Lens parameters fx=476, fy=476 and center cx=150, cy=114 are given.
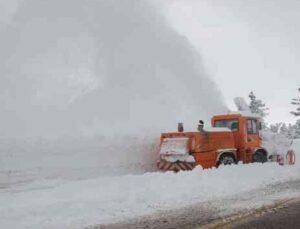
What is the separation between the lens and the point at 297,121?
6556 centimetres

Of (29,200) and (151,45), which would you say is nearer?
(29,200)

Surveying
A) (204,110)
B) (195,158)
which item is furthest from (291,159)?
(204,110)

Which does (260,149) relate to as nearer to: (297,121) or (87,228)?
(87,228)

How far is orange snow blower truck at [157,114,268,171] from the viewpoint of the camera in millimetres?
17172

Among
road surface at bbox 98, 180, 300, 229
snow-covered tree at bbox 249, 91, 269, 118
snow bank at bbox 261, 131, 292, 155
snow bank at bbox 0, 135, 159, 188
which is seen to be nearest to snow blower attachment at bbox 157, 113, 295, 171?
snow bank at bbox 261, 131, 292, 155

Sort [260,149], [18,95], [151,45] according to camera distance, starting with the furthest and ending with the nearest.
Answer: [151,45] < [18,95] < [260,149]

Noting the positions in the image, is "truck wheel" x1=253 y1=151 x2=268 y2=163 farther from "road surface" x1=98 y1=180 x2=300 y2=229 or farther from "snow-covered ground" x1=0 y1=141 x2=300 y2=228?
"road surface" x1=98 y1=180 x2=300 y2=229

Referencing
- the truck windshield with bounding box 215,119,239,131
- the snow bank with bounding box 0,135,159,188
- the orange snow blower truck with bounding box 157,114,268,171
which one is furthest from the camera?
the truck windshield with bounding box 215,119,239,131

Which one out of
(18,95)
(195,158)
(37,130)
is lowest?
(195,158)

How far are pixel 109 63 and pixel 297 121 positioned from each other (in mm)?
41434

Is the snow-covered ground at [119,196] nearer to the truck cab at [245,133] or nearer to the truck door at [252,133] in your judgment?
the truck cab at [245,133]

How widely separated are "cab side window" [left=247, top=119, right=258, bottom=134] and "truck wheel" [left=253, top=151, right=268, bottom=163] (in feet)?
2.93

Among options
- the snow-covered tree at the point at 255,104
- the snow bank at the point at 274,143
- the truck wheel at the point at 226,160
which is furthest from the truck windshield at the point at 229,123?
the snow-covered tree at the point at 255,104

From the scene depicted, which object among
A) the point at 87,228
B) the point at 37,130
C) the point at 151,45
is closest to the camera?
the point at 87,228
